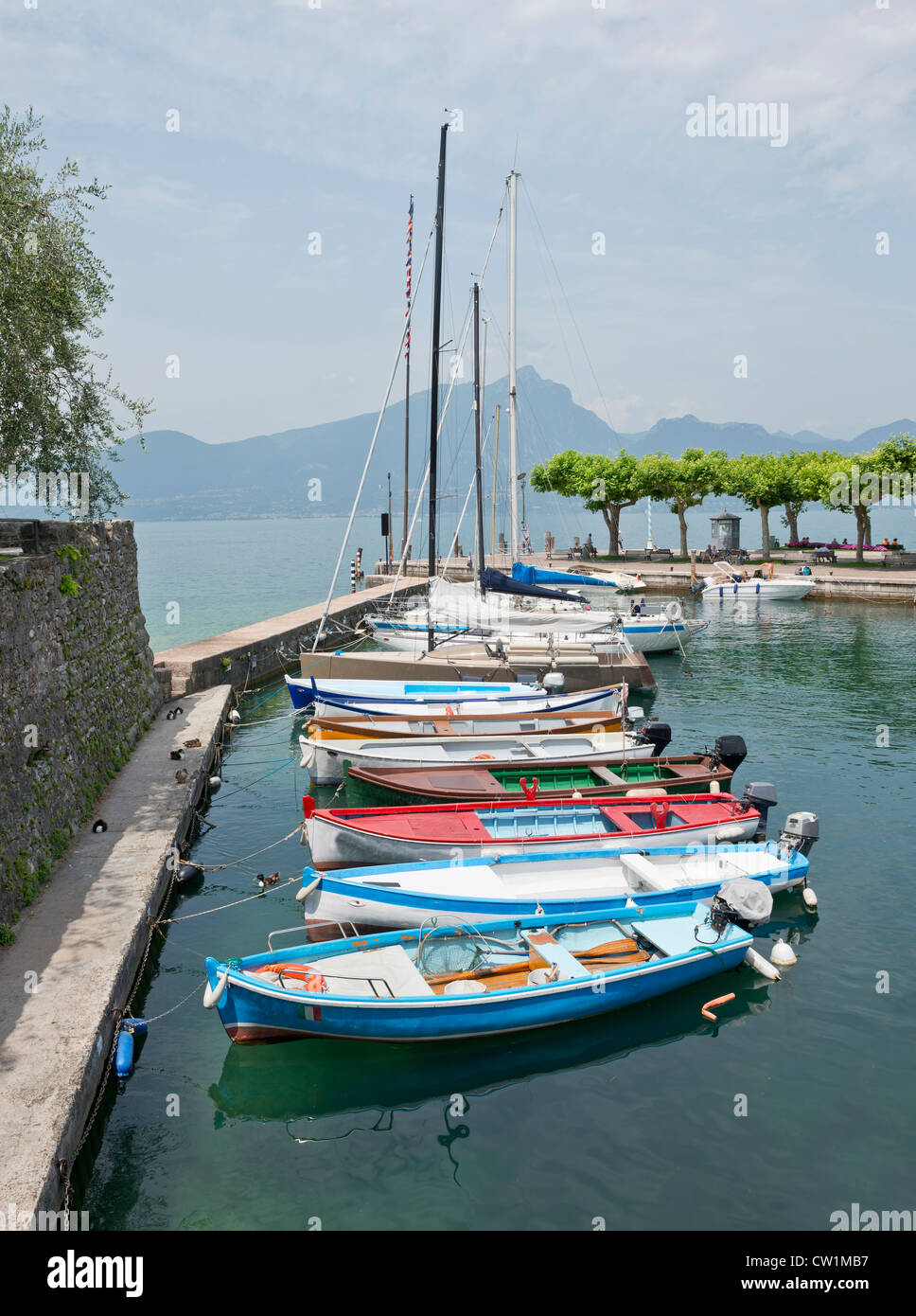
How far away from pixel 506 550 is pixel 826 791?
46.4 m

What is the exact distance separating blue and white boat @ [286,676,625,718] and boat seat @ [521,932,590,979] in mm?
8545

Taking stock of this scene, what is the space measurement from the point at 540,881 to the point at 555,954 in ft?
6.50

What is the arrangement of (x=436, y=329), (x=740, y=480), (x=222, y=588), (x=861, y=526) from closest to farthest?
(x=436, y=329), (x=861, y=526), (x=740, y=480), (x=222, y=588)

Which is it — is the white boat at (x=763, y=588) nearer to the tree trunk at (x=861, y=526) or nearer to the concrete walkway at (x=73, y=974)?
the tree trunk at (x=861, y=526)

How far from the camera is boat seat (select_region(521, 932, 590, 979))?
9.56 meters

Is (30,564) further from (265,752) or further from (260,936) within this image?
(265,752)

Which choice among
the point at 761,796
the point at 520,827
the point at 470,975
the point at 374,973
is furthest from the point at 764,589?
the point at 374,973

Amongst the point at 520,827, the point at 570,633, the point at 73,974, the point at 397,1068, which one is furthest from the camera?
the point at 570,633

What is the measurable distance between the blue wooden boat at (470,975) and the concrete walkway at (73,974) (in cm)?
120

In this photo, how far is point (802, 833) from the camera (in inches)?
507

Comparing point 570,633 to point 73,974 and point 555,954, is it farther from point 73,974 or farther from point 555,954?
point 73,974

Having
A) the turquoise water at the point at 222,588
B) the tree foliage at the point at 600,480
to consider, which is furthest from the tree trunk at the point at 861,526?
the turquoise water at the point at 222,588

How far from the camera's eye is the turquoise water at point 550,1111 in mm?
7156
